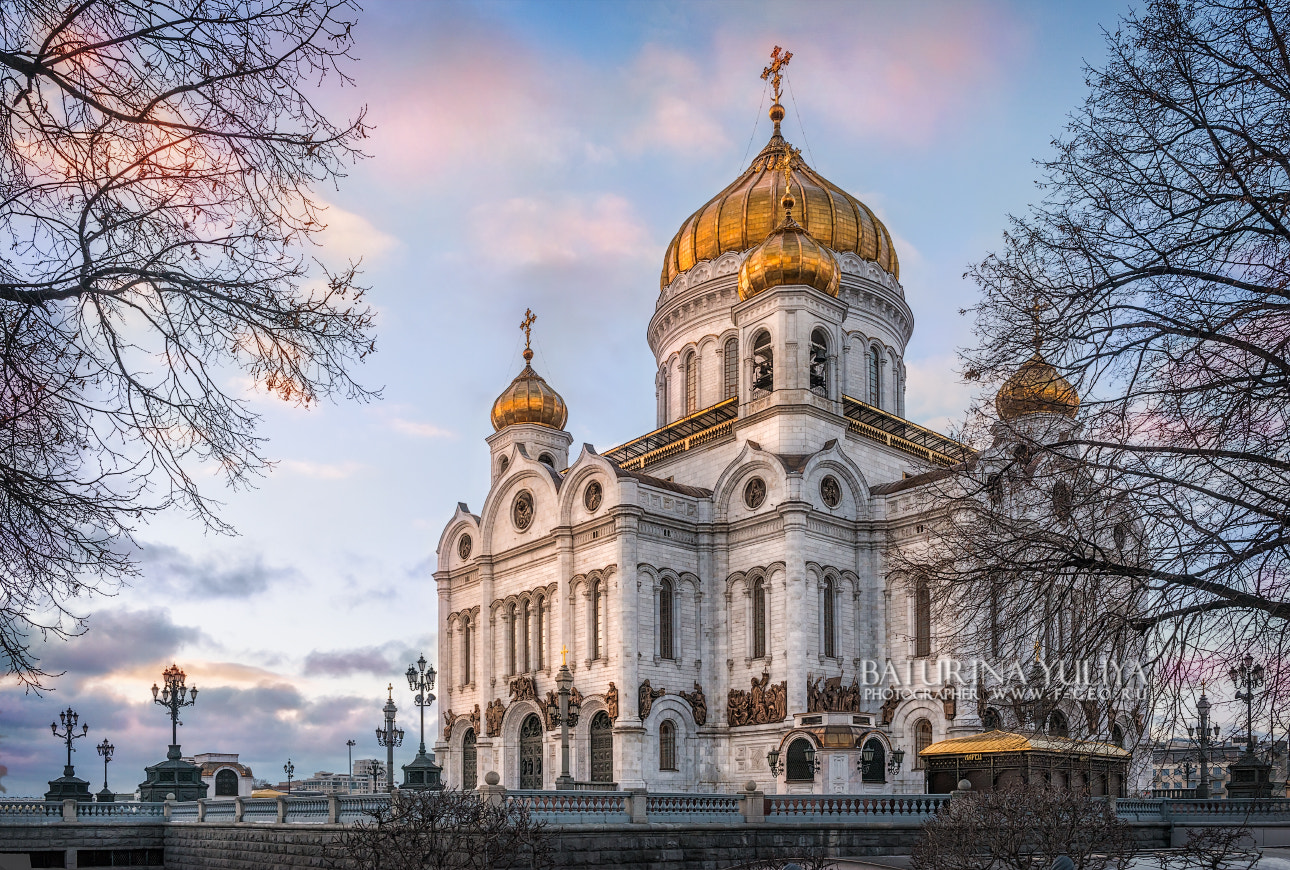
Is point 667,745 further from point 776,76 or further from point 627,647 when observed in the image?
point 776,76

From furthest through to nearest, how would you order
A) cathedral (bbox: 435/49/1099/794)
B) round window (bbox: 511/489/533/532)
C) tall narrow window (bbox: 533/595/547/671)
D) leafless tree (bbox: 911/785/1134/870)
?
round window (bbox: 511/489/533/532)
tall narrow window (bbox: 533/595/547/671)
cathedral (bbox: 435/49/1099/794)
leafless tree (bbox: 911/785/1134/870)

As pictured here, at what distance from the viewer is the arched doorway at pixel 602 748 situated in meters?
32.0

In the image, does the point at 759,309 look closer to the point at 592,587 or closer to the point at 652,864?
the point at 592,587

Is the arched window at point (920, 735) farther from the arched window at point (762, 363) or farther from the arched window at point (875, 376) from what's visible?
the arched window at point (875, 376)

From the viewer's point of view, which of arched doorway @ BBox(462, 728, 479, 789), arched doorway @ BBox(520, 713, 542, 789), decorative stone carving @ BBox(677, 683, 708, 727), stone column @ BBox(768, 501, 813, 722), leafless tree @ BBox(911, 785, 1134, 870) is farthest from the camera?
arched doorway @ BBox(462, 728, 479, 789)

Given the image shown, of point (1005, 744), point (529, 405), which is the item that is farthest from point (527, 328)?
point (1005, 744)

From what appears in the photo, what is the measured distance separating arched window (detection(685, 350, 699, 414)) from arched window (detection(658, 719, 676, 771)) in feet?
37.1

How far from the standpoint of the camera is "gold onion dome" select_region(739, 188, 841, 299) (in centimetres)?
3506

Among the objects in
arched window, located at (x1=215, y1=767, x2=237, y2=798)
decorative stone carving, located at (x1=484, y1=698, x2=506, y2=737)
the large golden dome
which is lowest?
arched window, located at (x1=215, y1=767, x2=237, y2=798)

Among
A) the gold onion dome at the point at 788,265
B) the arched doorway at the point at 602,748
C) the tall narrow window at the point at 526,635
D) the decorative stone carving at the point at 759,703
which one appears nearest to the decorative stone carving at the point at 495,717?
the tall narrow window at the point at 526,635

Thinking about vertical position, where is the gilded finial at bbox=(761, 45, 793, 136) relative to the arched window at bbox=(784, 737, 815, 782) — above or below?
above

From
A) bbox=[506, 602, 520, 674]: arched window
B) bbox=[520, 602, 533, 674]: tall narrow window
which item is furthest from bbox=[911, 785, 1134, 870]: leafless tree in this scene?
bbox=[506, 602, 520, 674]: arched window

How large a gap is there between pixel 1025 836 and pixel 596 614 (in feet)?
73.7

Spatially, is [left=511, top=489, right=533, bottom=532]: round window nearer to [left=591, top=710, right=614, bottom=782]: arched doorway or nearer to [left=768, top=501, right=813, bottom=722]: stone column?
[left=591, top=710, right=614, bottom=782]: arched doorway
